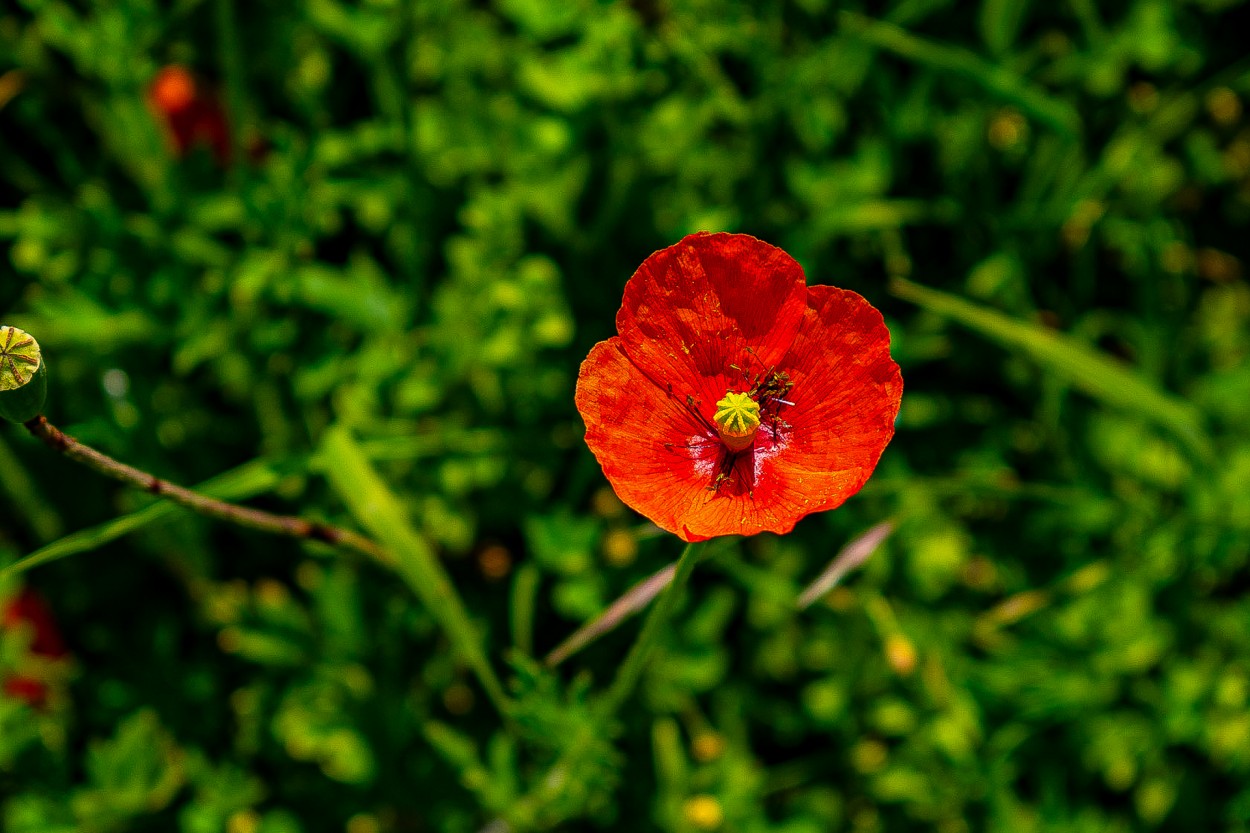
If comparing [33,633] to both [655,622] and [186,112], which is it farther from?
[655,622]

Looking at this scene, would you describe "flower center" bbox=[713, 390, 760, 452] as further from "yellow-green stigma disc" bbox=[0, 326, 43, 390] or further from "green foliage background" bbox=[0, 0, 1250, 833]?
"yellow-green stigma disc" bbox=[0, 326, 43, 390]

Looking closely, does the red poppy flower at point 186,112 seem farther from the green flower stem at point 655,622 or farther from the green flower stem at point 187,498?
the green flower stem at point 655,622

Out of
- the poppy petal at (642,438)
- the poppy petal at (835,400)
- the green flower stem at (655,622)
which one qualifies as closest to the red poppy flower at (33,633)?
the green flower stem at (655,622)

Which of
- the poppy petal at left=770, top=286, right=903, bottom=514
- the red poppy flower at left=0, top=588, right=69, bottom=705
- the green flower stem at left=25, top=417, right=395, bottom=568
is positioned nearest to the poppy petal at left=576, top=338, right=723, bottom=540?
the poppy petal at left=770, top=286, right=903, bottom=514

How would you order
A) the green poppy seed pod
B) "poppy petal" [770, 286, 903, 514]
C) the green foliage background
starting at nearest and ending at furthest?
the green poppy seed pod, "poppy petal" [770, 286, 903, 514], the green foliage background

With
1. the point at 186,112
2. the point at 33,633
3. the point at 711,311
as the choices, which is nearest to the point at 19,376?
the point at 711,311

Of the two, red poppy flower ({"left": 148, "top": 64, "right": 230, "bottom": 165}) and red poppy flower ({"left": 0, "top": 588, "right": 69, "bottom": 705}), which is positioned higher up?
red poppy flower ({"left": 148, "top": 64, "right": 230, "bottom": 165})

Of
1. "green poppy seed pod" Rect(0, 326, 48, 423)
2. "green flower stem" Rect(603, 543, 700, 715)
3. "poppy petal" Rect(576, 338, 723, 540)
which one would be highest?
"green poppy seed pod" Rect(0, 326, 48, 423)
